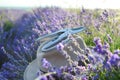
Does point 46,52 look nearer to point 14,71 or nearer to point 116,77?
point 116,77

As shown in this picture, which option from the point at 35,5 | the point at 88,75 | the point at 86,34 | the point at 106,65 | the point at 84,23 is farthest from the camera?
the point at 35,5

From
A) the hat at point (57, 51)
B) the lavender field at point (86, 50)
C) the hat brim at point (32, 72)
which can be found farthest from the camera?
the hat brim at point (32, 72)

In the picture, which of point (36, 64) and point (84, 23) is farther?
point (84, 23)

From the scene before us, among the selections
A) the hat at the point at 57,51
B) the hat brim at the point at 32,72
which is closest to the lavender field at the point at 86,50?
the hat at the point at 57,51

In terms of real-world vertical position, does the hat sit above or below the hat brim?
above

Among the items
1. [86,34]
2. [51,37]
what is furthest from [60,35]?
[86,34]

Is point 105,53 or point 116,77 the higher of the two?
point 105,53

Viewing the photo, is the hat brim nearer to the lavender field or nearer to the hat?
the hat

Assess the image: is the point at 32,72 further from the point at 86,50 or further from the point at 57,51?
the point at 86,50

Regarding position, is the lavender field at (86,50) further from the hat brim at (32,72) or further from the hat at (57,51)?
the hat brim at (32,72)

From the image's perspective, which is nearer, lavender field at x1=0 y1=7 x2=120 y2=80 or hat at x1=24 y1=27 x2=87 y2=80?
lavender field at x1=0 y1=7 x2=120 y2=80

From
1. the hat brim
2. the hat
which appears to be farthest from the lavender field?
the hat brim
